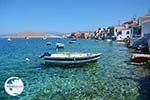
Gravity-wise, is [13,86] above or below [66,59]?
above

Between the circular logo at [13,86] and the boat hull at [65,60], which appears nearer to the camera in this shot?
the circular logo at [13,86]

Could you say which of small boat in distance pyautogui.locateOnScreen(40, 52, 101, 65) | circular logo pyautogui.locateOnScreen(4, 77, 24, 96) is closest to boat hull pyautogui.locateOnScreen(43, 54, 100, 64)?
small boat in distance pyautogui.locateOnScreen(40, 52, 101, 65)

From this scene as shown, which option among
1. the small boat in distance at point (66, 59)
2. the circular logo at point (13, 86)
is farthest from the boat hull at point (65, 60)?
the circular logo at point (13, 86)

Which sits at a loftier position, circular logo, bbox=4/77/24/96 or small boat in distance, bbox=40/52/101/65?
circular logo, bbox=4/77/24/96

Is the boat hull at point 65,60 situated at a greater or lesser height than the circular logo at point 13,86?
lesser

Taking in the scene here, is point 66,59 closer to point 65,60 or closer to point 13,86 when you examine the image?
point 65,60

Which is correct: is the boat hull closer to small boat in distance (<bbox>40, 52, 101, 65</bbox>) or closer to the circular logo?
small boat in distance (<bbox>40, 52, 101, 65</bbox>)

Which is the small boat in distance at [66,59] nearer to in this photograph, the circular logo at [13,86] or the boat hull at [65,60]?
the boat hull at [65,60]

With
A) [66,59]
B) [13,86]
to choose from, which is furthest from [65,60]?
[13,86]

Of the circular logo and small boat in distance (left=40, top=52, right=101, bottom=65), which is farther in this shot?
small boat in distance (left=40, top=52, right=101, bottom=65)

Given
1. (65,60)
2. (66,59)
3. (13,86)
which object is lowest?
(65,60)

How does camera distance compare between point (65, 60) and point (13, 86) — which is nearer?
point (13, 86)

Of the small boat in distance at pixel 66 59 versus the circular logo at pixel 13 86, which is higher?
the circular logo at pixel 13 86

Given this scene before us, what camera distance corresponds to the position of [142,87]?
2359 cm
